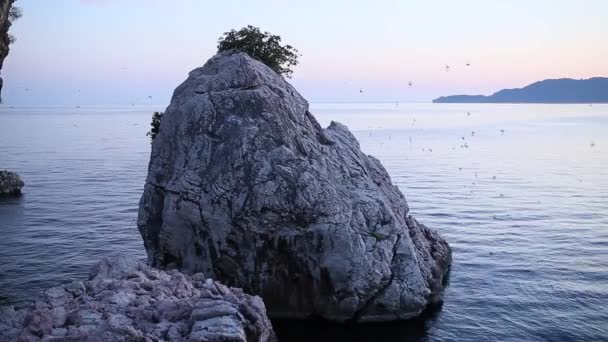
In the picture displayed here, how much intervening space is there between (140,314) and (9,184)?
48.0 m

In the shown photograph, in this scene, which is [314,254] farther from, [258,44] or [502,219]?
[502,219]

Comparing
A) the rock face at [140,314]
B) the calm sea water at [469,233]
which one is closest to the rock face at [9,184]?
the calm sea water at [469,233]

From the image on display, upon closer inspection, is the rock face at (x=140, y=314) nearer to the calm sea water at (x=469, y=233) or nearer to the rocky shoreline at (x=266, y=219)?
the rocky shoreline at (x=266, y=219)

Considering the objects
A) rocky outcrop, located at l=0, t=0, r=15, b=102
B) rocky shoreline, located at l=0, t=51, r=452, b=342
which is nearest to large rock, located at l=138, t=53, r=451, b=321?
rocky shoreline, located at l=0, t=51, r=452, b=342

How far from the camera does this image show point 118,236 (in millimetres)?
41594

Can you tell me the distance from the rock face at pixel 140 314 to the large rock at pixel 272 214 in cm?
456

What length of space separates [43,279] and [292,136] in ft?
55.8

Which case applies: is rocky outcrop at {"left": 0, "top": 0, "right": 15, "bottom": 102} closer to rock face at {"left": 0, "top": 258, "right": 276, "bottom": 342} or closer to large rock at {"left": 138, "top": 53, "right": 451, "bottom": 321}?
large rock at {"left": 138, "top": 53, "right": 451, "bottom": 321}

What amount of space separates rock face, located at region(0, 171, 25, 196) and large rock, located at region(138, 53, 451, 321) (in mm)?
36409

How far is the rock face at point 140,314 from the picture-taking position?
17.3m

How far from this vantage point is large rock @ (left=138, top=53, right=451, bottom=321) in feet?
85.6

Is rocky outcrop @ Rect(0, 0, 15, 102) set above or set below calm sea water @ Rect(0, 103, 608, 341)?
above

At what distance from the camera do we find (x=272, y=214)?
26078 millimetres

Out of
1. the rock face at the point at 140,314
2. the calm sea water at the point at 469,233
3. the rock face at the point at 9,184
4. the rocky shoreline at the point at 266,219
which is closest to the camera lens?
the rock face at the point at 140,314
